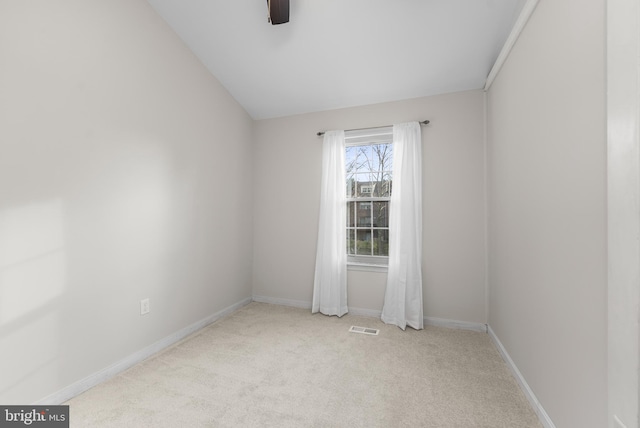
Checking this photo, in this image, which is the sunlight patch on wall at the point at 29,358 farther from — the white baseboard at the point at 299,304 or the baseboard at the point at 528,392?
the baseboard at the point at 528,392

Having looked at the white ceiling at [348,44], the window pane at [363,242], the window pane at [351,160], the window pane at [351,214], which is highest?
the white ceiling at [348,44]

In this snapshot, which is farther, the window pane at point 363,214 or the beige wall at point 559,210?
the window pane at point 363,214

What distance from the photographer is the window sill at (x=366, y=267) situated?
3262mm

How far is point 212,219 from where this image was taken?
3.11 metres

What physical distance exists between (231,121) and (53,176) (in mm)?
1953

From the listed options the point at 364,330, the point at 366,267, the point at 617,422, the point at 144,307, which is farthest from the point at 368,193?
Result: the point at 617,422

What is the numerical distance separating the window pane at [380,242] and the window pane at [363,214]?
143 mm

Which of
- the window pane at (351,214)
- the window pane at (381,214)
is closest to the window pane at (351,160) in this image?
the window pane at (351,214)

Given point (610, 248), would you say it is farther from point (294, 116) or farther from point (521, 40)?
point (294, 116)

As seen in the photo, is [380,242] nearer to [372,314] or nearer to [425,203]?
[425,203]

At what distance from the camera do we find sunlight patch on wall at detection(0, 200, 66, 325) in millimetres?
1542

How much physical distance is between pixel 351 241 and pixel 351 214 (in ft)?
1.07

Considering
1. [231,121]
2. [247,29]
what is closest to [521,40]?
[247,29]

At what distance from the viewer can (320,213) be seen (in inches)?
134
